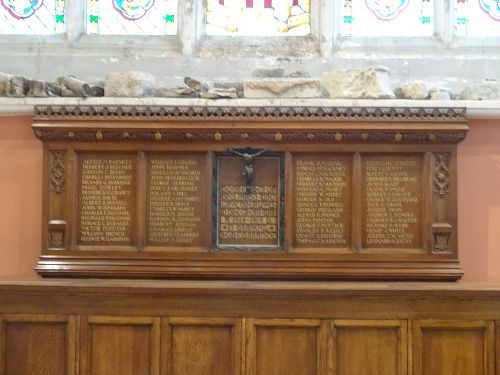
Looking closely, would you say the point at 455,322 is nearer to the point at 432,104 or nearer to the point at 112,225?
the point at 432,104

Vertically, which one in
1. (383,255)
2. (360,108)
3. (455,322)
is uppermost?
(360,108)

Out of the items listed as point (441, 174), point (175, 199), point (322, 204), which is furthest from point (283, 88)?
point (441, 174)

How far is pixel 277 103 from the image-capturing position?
453cm

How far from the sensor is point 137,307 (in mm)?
4055

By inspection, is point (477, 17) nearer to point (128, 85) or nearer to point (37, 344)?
point (128, 85)

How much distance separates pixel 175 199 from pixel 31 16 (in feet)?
6.37

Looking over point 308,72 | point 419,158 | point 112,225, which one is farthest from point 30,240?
point 419,158

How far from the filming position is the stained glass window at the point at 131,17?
539cm

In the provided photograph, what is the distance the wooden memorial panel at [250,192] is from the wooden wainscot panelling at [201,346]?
20.0 inches

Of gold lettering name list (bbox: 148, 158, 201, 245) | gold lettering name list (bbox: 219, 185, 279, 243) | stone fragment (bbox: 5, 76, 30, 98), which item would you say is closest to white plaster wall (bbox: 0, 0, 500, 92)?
stone fragment (bbox: 5, 76, 30, 98)

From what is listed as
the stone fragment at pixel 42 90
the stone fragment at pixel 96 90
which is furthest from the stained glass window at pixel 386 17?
the stone fragment at pixel 42 90

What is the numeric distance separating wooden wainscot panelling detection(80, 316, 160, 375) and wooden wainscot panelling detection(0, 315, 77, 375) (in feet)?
0.26

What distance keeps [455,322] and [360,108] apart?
1.38 metres

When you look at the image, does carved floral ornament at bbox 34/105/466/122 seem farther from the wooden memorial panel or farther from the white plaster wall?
the white plaster wall
